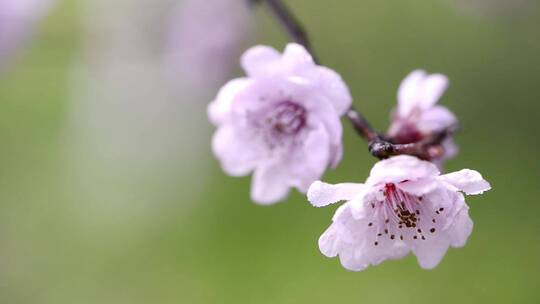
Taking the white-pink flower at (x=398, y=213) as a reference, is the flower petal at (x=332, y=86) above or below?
above

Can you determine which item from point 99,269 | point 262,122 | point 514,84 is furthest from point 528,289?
point 99,269

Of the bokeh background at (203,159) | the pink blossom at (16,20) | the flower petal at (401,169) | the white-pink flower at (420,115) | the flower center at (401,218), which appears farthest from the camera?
the bokeh background at (203,159)

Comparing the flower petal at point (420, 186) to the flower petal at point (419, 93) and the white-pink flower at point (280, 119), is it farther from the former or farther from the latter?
the flower petal at point (419, 93)

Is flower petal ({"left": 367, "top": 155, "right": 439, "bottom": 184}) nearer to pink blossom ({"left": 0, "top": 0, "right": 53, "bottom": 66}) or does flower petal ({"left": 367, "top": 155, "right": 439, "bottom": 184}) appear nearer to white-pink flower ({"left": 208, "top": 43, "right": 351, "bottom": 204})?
white-pink flower ({"left": 208, "top": 43, "right": 351, "bottom": 204})

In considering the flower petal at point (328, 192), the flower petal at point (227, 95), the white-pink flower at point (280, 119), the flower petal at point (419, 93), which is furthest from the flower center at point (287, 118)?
the flower petal at point (328, 192)

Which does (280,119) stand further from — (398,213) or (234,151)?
(398,213)

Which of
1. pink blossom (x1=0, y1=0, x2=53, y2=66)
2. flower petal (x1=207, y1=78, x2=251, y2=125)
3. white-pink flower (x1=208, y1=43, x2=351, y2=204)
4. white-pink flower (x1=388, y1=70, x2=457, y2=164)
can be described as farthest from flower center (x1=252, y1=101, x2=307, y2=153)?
pink blossom (x1=0, y1=0, x2=53, y2=66)
